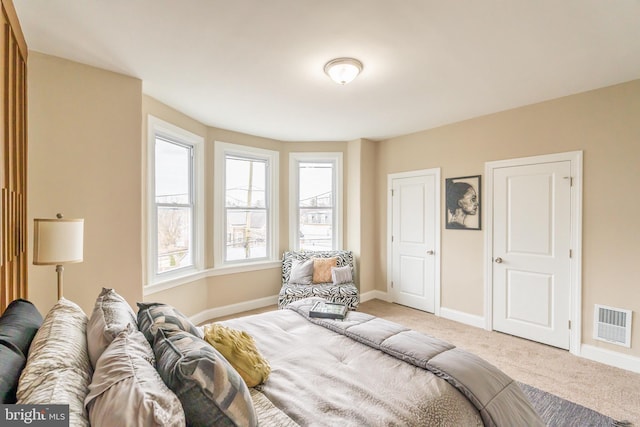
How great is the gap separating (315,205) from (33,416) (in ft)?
14.0

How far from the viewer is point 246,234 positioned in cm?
449

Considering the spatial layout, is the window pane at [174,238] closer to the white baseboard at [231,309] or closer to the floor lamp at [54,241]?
the white baseboard at [231,309]

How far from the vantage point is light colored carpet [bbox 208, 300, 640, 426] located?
2246mm

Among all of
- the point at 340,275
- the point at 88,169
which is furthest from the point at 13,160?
the point at 340,275

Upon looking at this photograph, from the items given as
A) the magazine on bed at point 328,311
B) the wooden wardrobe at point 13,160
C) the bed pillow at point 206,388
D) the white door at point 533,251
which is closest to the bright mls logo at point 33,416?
the bed pillow at point 206,388

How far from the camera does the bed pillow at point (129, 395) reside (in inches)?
30.5

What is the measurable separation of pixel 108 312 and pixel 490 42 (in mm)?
2767

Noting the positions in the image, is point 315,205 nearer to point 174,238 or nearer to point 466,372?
point 174,238

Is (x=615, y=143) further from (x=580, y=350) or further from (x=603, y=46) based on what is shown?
(x=580, y=350)

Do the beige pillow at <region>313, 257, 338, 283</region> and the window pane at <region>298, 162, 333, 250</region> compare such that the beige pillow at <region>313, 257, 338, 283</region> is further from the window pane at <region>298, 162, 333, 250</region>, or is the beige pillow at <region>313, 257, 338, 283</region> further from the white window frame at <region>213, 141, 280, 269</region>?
the white window frame at <region>213, 141, 280, 269</region>

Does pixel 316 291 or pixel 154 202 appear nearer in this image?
pixel 154 202

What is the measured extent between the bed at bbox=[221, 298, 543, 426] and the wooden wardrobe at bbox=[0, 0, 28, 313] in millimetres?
1477

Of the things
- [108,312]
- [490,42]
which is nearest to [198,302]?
[108,312]

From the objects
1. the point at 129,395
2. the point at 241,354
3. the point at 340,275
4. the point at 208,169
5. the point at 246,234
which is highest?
the point at 208,169
